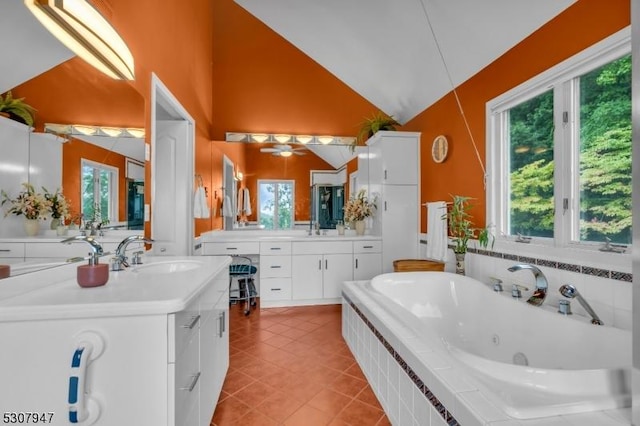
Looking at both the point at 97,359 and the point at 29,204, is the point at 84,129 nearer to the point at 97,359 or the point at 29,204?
the point at 29,204

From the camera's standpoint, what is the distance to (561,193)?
192cm

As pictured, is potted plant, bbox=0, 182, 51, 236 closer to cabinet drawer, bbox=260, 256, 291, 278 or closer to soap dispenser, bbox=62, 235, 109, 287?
soap dispenser, bbox=62, 235, 109, 287

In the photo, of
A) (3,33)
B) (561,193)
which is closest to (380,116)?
(561,193)

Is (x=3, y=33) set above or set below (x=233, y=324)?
above

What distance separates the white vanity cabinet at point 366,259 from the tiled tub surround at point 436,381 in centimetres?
143

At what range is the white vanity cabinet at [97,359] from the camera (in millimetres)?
880

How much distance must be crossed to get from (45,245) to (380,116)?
134 inches

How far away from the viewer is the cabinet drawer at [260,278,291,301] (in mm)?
3457

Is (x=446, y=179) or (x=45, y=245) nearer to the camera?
(x=45, y=245)

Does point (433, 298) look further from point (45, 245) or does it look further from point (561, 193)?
point (45, 245)

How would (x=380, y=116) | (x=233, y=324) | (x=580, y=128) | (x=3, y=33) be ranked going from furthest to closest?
(x=380, y=116) < (x=233, y=324) < (x=580, y=128) < (x=3, y=33)

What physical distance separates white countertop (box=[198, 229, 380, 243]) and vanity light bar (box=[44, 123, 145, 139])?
1712 mm

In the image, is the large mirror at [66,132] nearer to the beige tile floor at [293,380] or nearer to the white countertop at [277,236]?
the beige tile floor at [293,380]

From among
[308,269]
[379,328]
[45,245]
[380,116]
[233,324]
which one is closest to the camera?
[45,245]
